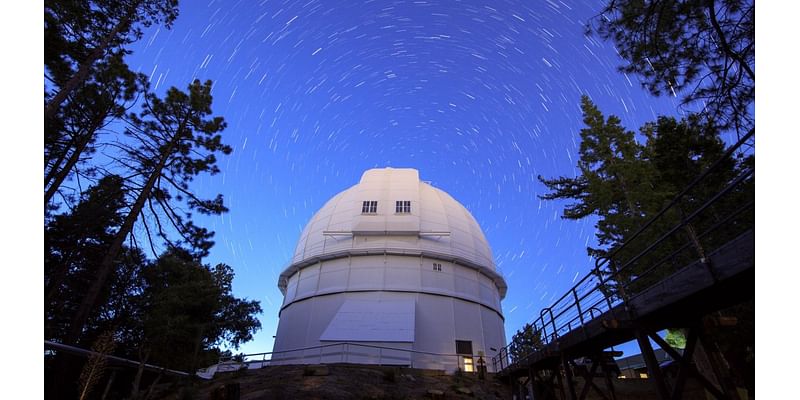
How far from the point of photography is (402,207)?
25.3m

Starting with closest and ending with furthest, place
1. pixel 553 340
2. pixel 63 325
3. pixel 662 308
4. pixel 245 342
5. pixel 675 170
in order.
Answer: pixel 662 308, pixel 553 340, pixel 63 325, pixel 675 170, pixel 245 342

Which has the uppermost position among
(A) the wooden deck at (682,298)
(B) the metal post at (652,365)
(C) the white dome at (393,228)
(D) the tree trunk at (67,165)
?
(C) the white dome at (393,228)

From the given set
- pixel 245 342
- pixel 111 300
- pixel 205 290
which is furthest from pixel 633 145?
pixel 111 300

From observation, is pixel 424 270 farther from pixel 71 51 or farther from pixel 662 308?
pixel 71 51

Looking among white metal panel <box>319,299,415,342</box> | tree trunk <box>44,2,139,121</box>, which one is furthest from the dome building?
tree trunk <box>44,2,139,121</box>

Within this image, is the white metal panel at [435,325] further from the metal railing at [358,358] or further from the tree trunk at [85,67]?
the tree trunk at [85,67]

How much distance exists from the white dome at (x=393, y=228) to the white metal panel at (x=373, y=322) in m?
3.56

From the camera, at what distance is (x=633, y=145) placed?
18.0 m

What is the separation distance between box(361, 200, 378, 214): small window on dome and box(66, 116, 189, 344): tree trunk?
40.9 feet

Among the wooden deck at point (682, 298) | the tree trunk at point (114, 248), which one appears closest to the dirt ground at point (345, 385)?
the tree trunk at point (114, 248)

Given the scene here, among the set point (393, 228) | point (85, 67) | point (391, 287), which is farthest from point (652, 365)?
point (393, 228)

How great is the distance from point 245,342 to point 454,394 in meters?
13.2

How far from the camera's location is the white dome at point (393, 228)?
2352cm

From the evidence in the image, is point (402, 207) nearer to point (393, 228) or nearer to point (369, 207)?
point (393, 228)
